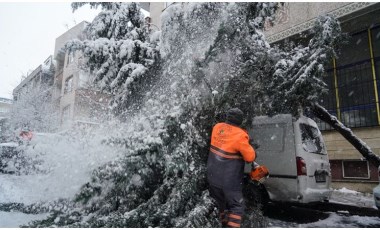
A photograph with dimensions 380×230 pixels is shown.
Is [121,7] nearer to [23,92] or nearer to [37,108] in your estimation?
[37,108]

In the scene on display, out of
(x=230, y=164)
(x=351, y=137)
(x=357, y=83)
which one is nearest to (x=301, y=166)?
(x=230, y=164)

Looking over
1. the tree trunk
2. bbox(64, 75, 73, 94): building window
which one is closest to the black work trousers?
the tree trunk

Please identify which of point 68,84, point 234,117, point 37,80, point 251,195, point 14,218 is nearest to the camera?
point 234,117

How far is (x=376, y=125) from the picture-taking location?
9.02 metres

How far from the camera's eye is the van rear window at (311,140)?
560 centimetres

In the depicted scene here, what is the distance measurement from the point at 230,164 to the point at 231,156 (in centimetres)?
10

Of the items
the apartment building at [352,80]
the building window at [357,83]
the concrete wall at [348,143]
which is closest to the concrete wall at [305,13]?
the apartment building at [352,80]

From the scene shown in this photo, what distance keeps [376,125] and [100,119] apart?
7.76 meters

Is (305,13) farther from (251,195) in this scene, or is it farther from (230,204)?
(230,204)

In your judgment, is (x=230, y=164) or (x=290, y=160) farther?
(x=290, y=160)

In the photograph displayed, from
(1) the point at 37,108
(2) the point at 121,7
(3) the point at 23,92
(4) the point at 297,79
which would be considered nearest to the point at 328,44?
(4) the point at 297,79

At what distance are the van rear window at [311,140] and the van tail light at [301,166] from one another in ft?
0.93

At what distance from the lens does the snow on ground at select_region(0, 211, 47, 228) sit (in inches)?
165

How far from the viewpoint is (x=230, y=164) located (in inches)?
148
